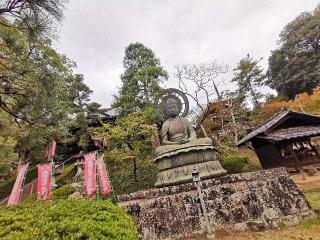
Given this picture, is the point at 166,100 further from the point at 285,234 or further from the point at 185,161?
the point at 285,234

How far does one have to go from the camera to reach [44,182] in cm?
1173

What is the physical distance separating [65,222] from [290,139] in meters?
13.2

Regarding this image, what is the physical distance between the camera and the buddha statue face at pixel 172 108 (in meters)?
11.2

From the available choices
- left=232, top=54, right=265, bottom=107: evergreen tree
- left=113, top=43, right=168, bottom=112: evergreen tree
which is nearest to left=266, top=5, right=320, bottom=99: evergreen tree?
left=232, top=54, right=265, bottom=107: evergreen tree

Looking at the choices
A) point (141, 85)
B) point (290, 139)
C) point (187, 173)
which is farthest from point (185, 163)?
point (141, 85)

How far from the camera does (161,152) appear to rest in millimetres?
9102

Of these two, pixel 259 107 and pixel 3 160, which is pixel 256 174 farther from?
pixel 259 107

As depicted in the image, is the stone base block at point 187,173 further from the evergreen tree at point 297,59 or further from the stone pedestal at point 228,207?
the evergreen tree at point 297,59

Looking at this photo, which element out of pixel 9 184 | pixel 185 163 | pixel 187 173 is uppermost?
pixel 9 184

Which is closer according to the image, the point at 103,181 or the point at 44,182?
the point at 103,181

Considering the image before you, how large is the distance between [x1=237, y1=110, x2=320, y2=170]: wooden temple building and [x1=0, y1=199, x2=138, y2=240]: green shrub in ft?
38.1

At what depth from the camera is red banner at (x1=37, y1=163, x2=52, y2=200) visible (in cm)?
1148

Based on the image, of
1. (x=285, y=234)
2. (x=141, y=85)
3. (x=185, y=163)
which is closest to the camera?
(x=285, y=234)

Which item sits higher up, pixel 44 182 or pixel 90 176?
Answer: pixel 44 182
